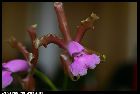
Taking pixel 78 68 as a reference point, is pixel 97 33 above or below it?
below

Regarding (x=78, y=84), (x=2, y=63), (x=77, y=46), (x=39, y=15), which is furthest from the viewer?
(x=39, y=15)

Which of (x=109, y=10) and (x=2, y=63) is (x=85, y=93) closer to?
(x=2, y=63)

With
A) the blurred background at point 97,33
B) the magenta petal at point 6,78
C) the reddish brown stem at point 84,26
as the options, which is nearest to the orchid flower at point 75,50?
the reddish brown stem at point 84,26

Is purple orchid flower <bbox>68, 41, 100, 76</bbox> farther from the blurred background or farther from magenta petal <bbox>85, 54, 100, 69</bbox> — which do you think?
the blurred background

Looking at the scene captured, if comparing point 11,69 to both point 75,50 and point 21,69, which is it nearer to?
point 21,69

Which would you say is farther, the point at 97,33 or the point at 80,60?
the point at 97,33

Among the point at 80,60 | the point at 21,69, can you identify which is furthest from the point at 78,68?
the point at 21,69

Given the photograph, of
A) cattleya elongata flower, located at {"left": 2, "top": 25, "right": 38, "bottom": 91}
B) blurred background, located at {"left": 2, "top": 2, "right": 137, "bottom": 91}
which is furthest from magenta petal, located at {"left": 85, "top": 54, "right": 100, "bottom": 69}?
blurred background, located at {"left": 2, "top": 2, "right": 137, "bottom": 91}

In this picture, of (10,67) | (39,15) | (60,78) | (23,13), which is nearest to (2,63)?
(10,67)
